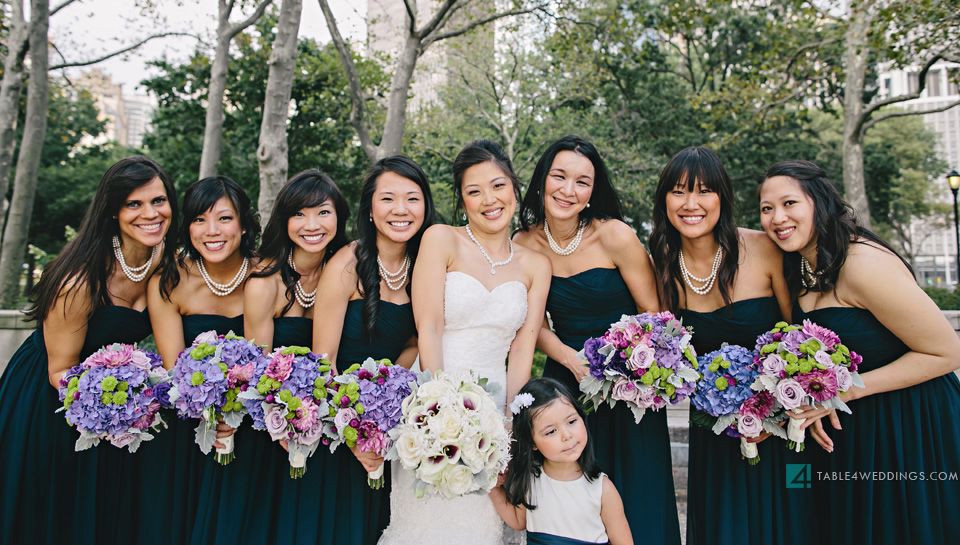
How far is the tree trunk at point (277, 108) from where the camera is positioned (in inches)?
332

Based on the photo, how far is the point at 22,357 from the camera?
13.1 ft

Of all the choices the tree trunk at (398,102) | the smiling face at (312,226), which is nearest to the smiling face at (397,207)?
the smiling face at (312,226)

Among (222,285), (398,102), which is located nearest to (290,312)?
(222,285)

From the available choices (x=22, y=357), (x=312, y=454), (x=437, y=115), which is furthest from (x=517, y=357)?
(x=437, y=115)

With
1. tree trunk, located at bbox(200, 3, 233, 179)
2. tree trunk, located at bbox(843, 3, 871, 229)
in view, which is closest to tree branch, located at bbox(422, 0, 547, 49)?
tree trunk, located at bbox(200, 3, 233, 179)

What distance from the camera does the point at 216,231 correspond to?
390 centimetres

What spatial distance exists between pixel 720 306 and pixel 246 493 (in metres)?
3.23

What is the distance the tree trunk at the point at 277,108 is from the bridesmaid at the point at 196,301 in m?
4.54

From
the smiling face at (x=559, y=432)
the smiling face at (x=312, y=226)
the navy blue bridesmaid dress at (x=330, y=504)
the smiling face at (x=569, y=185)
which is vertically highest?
the smiling face at (x=569, y=185)

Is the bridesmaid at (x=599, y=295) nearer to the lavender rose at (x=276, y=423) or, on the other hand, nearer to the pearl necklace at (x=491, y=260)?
the pearl necklace at (x=491, y=260)

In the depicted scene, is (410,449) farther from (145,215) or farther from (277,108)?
(277,108)

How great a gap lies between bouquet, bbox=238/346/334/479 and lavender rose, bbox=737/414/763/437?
2.31 m

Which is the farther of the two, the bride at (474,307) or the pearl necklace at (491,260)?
the pearl necklace at (491,260)

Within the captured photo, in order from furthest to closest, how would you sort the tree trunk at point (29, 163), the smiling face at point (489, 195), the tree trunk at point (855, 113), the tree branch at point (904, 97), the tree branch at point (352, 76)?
the tree trunk at point (855, 113)
the tree branch at point (904, 97)
the tree trunk at point (29, 163)
the tree branch at point (352, 76)
the smiling face at point (489, 195)
